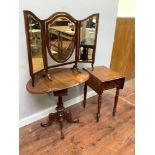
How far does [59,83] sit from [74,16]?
0.82 meters

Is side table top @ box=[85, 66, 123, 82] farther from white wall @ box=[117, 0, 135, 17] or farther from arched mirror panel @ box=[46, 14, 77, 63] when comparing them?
white wall @ box=[117, 0, 135, 17]

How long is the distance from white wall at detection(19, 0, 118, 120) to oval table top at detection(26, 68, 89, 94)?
0.24 meters

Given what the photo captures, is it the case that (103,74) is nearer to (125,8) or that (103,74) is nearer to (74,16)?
(74,16)

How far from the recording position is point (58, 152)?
188 centimetres

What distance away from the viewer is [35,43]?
1766 mm

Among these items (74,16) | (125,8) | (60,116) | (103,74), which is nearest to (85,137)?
(60,116)

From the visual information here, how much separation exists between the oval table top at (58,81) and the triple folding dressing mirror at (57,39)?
8 cm

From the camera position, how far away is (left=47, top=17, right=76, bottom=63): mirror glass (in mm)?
1841

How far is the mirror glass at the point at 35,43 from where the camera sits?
1.68m

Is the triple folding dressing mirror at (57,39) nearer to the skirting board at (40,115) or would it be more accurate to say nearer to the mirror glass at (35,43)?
the mirror glass at (35,43)

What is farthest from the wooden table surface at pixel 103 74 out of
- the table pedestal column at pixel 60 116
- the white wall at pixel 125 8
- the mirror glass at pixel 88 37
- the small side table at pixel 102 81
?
the white wall at pixel 125 8

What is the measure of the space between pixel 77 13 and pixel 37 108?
117cm
